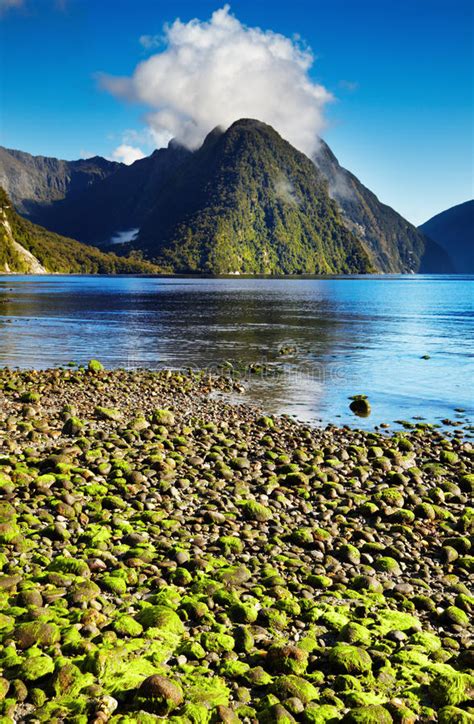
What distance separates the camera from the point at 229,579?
30.9 feet

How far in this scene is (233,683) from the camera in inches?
276

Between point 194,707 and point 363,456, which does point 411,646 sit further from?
point 363,456

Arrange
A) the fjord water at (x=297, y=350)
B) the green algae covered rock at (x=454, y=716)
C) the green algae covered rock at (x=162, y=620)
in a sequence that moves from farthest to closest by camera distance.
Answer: the fjord water at (x=297, y=350), the green algae covered rock at (x=162, y=620), the green algae covered rock at (x=454, y=716)

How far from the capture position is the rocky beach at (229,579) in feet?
22.1

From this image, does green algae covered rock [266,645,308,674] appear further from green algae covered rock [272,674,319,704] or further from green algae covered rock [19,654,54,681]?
green algae covered rock [19,654,54,681]

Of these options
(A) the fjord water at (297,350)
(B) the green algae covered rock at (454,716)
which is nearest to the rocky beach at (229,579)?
(B) the green algae covered rock at (454,716)

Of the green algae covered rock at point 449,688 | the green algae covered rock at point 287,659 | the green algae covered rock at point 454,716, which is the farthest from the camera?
the green algae covered rock at point 287,659

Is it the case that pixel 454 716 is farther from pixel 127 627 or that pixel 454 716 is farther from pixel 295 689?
pixel 127 627

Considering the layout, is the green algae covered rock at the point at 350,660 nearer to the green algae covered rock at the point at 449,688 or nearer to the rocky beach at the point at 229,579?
the rocky beach at the point at 229,579

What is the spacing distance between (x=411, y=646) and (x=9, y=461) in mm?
10351

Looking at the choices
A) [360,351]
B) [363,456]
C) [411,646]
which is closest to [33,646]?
[411,646]

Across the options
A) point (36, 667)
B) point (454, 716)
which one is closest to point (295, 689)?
point (454, 716)

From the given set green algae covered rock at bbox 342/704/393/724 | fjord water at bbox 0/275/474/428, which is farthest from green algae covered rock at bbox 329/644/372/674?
fjord water at bbox 0/275/474/428

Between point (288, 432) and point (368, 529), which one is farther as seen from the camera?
point (288, 432)
